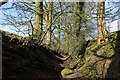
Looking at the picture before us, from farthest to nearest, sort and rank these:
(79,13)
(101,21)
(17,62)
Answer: (79,13) < (101,21) < (17,62)

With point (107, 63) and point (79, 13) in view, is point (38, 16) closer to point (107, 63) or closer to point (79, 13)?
point (79, 13)

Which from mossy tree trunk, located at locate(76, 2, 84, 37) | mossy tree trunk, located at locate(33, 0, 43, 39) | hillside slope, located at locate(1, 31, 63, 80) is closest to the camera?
hillside slope, located at locate(1, 31, 63, 80)

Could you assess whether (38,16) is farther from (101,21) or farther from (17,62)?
(17,62)

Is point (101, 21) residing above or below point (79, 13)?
below

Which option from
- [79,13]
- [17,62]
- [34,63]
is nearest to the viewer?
[17,62]

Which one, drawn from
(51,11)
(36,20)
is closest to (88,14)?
(51,11)

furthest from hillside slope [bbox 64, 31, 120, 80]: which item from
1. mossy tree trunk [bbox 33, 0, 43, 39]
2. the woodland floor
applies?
mossy tree trunk [bbox 33, 0, 43, 39]

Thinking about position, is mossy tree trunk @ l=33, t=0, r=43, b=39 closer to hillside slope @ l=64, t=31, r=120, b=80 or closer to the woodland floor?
the woodland floor

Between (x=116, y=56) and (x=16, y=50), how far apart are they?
13.1 ft

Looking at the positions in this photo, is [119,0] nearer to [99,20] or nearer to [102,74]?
[99,20]

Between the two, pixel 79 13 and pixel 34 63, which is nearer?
pixel 34 63

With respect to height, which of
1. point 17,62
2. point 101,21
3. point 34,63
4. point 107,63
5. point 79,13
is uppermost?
point 79,13

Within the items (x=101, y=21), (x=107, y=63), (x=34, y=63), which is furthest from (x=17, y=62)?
(x=101, y=21)

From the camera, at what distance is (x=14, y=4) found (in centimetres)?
857
